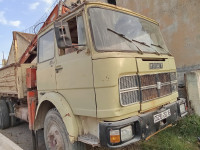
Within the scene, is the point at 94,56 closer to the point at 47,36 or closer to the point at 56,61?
the point at 56,61

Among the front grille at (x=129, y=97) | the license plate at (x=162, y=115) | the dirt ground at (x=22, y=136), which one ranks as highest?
the front grille at (x=129, y=97)

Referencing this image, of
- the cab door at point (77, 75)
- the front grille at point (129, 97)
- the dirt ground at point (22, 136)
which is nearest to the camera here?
the front grille at point (129, 97)

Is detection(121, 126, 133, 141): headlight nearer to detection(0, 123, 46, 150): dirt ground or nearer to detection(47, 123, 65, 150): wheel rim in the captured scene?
detection(47, 123, 65, 150): wheel rim

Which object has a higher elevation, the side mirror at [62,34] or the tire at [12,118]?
the side mirror at [62,34]

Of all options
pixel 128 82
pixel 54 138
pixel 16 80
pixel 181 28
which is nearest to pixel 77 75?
pixel 128 82

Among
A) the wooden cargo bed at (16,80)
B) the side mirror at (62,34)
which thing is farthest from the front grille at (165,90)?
the wooden cargo bed at (16,80)

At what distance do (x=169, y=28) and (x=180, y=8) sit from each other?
26.9 inches

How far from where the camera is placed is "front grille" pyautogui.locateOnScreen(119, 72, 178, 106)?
214cm

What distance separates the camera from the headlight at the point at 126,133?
6.67 ft

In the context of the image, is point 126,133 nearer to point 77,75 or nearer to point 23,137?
point 77,75

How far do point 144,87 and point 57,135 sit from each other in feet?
5.26

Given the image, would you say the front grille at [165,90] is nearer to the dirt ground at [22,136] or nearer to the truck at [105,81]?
the truck at [105,81]

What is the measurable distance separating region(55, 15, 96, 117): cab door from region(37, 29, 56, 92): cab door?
0.87 feet

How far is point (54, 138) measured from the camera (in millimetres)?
2855
